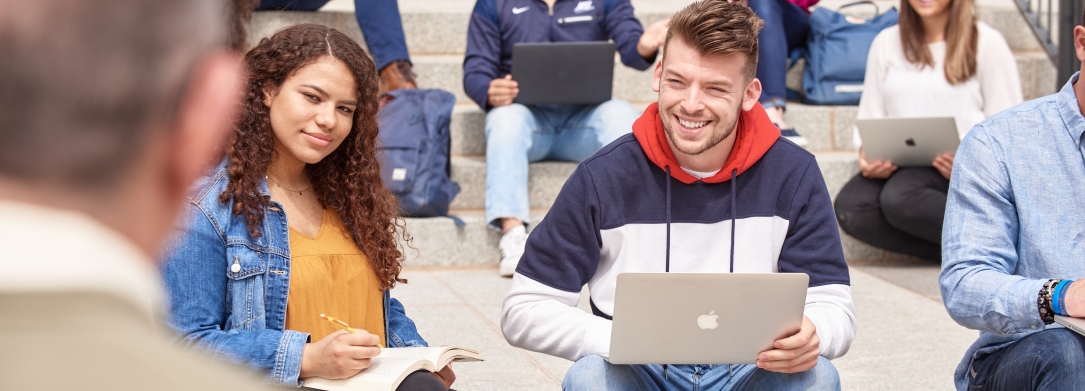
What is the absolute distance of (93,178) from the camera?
0.51m

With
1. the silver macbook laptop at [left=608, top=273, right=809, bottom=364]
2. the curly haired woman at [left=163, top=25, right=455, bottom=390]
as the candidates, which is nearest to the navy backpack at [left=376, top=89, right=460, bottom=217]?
the curly haired woman at [left=163, top=25, right=455, bottom=390]

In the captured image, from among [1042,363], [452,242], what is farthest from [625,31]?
[1042,363]

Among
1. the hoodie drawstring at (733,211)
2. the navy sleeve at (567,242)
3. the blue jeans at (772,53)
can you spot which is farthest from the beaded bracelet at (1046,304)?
the blue jeans at (772,53)

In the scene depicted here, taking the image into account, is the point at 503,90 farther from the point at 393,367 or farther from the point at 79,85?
the point at 79,85

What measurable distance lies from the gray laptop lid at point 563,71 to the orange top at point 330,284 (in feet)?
7.13

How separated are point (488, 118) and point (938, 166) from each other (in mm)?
1826

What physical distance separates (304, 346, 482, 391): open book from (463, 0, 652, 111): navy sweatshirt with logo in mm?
2502

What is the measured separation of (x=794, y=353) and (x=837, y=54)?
11.4 ft

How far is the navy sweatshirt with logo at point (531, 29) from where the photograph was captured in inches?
175

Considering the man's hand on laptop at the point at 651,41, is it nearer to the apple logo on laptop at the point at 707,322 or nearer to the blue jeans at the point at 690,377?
the blue jeans at the point at 690,377

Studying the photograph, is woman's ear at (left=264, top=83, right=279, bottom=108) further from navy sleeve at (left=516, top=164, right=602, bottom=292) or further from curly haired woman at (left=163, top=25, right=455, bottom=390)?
navy sleeve at (left=516, top=164, right=602, bottom=292)

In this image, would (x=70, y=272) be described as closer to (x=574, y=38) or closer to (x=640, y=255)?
(x=640, y=255)

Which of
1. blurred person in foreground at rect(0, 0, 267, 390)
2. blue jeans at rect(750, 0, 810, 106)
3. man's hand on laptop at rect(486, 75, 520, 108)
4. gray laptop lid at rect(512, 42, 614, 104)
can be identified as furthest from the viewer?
blue jeans at rect(750, 0, 810, 106)

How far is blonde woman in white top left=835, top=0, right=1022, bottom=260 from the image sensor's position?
429 centimetres
